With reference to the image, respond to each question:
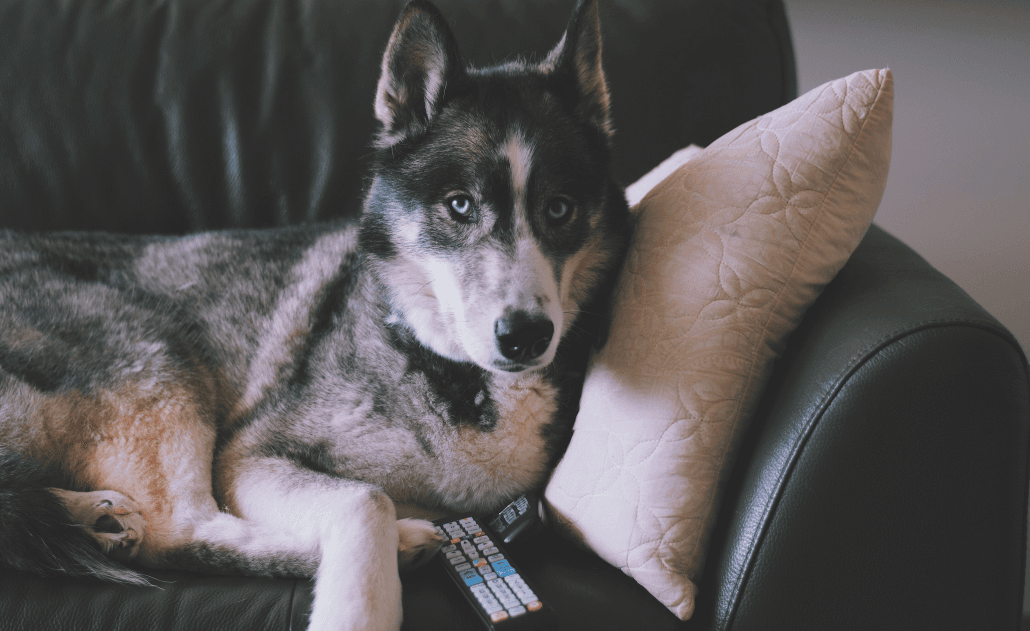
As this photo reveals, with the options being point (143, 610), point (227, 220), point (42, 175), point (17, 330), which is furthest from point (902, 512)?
point (42, 175)

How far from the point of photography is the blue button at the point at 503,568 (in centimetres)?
107

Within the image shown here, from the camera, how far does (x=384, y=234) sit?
1.36 metres

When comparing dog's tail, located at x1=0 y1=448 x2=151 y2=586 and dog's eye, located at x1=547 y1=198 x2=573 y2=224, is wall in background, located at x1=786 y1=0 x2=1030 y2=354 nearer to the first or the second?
dog's eye, located at x1=547 y1=198 x2=573 y2=224

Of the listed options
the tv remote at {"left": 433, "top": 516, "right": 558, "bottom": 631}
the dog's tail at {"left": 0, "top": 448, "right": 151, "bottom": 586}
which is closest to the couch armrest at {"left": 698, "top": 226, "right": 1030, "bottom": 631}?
the tv remote at {"left": 433, "top": 516, "right": 558, "bottom": 631}

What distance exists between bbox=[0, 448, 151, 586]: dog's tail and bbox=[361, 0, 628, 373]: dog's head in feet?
2.35

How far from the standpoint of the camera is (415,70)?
4.29 ft

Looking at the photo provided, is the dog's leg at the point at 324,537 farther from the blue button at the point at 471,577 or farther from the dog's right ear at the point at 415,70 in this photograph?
the dog's right ear at the point at 415,70

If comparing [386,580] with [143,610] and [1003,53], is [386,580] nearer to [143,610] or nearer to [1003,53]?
[143,610]

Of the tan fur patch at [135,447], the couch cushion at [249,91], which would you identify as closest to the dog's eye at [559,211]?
the couch cushion at [249,91]

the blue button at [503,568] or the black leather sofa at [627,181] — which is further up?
the black leather sofa at [627,181]

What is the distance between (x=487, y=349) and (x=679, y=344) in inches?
13.7

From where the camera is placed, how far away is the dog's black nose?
1.07 metres

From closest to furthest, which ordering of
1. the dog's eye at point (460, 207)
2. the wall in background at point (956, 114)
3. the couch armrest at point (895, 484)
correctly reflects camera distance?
the couch armrest at point (895, 484), the dog's eye at point (460, 207), the wall in background at point (956, 114)

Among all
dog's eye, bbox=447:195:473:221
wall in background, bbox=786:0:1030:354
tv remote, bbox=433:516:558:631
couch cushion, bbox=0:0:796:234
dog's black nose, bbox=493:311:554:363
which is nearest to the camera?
tv remote, bbox=433:516:558:631
